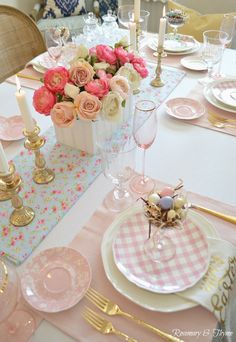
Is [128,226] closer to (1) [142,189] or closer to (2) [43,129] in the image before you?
(1) [142,189]

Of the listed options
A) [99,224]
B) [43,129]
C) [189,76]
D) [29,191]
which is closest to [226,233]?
[99,224]

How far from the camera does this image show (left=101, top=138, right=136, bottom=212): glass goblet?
791 mm

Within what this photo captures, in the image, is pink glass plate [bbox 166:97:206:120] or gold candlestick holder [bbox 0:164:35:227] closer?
gold candlestick holder [bbox 0:164:35:227]

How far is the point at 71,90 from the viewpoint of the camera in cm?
84

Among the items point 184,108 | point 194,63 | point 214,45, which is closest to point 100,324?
point 184,108

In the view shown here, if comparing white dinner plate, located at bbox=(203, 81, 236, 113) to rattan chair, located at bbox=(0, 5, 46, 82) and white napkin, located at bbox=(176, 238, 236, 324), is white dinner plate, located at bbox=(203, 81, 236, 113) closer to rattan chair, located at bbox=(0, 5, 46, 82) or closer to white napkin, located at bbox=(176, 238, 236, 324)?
white napkin, located at bbox=(176, 238, 236, 324)

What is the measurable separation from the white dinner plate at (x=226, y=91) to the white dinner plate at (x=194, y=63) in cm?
17

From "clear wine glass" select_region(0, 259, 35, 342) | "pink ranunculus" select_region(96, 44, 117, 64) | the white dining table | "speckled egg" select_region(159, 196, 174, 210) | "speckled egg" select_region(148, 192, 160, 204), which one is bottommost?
the white dining table

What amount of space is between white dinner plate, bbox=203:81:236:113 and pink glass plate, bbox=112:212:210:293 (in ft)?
1.93

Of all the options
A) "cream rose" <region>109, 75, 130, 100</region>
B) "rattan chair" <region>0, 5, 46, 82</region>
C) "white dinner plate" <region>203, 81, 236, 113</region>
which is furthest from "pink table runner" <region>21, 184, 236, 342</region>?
"rattan chair" <region>0, 5, 46, 82</region>

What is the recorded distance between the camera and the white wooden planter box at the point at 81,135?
3.09 ft

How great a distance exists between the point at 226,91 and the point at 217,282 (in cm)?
84

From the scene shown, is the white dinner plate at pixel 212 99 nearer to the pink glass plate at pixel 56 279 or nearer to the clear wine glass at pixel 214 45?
the clear wine glass at pixel 214 45

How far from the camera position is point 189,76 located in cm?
140
